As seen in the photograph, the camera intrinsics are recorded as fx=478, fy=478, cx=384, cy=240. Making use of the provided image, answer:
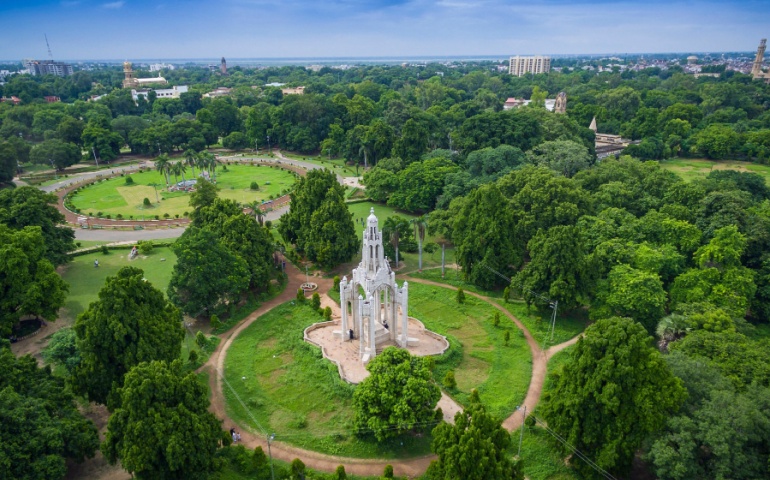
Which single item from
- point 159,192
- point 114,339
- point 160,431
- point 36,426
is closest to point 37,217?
Result: point 114,339

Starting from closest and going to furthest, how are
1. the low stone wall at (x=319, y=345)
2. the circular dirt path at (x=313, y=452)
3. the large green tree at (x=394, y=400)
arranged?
the circular dirt path at (x=313, y=452), the large green tree at (x=394, y=400), the low stone wall at (x=319, y=345)

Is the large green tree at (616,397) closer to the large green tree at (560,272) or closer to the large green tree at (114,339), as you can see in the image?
the large green tree at (560,272)

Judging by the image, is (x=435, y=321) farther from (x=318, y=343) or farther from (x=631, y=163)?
(x=631, y=163)

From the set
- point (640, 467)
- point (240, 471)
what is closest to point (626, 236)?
point (640, 467)

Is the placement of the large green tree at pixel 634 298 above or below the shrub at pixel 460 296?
above

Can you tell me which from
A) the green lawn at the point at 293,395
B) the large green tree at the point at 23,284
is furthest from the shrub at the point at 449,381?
the large green tree at the point at 23,284

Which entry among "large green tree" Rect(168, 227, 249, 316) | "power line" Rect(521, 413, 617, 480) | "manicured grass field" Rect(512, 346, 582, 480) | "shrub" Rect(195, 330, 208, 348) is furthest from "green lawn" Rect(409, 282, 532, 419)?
"shrub" Rect(195, 330, 208, 348)
